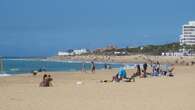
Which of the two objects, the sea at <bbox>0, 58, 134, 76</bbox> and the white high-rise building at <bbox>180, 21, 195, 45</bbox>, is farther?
the white high-rise building at <bbox>180, 21, 195, 45</bbox>

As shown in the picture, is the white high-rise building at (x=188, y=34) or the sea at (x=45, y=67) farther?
the white high-rise building at (x=188, y=34)

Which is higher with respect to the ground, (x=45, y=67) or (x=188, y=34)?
(x=188, y=34)

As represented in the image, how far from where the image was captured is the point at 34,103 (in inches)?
582

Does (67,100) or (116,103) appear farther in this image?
(67,100)

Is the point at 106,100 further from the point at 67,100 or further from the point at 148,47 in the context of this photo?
the point at 148,47

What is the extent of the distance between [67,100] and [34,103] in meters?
1.38

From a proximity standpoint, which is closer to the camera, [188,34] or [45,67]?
[45,67]

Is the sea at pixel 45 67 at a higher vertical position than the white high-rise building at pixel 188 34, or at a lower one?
lower

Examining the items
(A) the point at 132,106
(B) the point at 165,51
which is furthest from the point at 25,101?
(B) the point at 165,51

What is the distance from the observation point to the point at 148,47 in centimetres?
16775

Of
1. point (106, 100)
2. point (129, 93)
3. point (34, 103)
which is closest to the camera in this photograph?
point (34, 103)

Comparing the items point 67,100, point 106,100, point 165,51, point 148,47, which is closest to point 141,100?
point 106,100

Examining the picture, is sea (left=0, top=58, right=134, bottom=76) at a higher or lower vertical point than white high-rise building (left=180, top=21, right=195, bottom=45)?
lower

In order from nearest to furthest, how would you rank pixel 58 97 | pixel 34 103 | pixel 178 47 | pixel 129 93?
1. pixel 34 103
2. pixel 58 97
3. pixel 129 93
4. pixel 178 47
